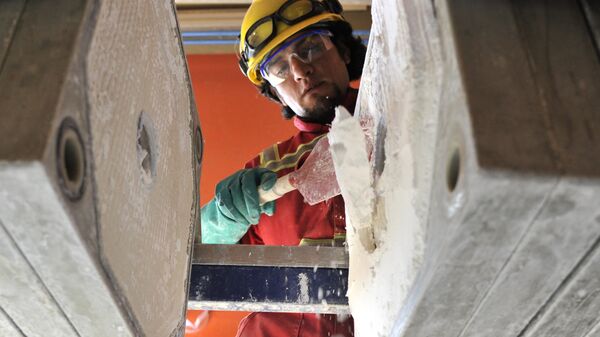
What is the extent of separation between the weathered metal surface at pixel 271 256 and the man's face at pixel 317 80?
112 centimetres

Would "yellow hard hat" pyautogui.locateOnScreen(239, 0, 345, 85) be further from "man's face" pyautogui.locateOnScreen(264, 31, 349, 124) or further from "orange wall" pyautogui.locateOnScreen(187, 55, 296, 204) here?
"orange wall" pyautogui.locateOnScreen(187, 55, 296, 204)

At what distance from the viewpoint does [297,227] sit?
6.64 feet

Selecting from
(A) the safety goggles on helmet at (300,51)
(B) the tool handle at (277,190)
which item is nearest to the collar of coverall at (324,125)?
(A) the safety goggles on helmet at (300,51)

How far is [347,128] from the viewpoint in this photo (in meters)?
0.96

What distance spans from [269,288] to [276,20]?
1.32 metres

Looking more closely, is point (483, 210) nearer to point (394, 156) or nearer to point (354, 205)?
point (394, 156)

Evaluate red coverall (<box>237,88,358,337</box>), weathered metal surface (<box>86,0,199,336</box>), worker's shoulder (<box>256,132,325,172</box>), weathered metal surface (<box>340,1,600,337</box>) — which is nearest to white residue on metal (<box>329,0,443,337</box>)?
weathered metal surface (<box>340,1,600,337</box>)

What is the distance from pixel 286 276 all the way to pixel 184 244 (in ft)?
0.75

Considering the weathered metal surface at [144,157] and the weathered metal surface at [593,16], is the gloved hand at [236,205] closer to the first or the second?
the weathered metal surface at [144,157]

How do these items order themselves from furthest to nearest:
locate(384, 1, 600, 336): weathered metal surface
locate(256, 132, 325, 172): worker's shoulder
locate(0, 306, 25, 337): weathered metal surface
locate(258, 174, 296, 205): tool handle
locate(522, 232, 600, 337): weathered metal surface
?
locate(256, 132, 325, 172): worker's shoulder → locate(258, 174, 296, 205): tool handle → locate(0, 306, 25, 337): weathered metal surface → locate(522, 232, 600, 337): weathered metal surface → locate(384, 1, 600, 336): weathered metal surface

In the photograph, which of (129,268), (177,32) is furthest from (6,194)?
(177,32)

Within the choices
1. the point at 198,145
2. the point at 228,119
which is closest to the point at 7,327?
the point at 198,145

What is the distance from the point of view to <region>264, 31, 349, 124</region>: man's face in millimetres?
2209

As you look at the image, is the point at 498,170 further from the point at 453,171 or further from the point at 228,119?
the point at 228,119
